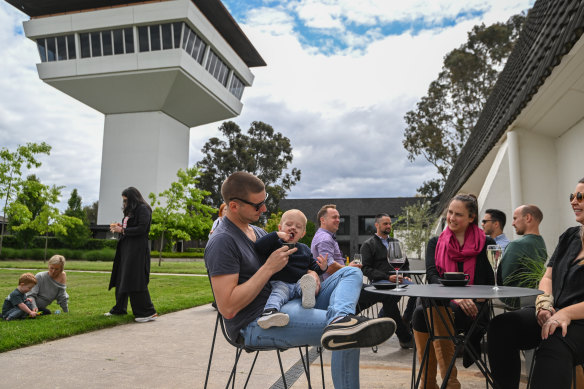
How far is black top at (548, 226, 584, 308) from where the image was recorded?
2.50 m

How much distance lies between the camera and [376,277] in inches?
200

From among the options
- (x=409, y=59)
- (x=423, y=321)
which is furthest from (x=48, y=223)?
(x=423, y=321)

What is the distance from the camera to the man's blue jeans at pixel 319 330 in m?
2.19

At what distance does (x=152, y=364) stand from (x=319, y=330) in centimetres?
227

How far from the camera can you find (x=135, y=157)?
117ft

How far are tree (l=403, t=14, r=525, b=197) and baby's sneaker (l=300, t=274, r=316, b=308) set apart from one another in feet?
82.3

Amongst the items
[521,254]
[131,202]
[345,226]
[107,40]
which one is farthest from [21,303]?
[345,226]

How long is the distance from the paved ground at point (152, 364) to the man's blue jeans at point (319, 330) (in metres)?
1.25

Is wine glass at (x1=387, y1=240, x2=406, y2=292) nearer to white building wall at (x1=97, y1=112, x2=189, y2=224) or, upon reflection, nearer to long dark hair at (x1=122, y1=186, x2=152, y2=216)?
long dark hair at (x1=122, y1=186, x2=152, y2=216)

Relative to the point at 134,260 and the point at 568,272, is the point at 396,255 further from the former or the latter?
the point at 134,260

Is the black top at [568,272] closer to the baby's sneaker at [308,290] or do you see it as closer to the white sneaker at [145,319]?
the baby's sneaker at [308,290]

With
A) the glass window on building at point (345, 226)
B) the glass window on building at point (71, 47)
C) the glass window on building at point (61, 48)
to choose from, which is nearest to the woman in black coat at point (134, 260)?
the glass window on building at point (71, 47)

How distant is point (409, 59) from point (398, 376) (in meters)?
19.2

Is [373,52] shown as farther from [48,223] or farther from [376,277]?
[48,223]
